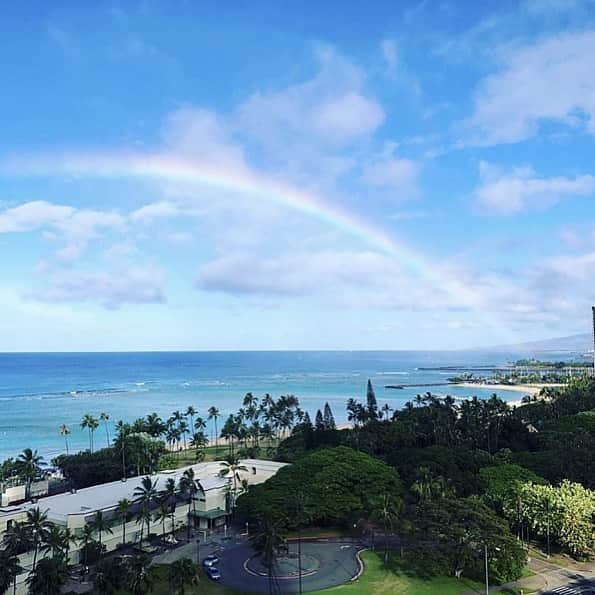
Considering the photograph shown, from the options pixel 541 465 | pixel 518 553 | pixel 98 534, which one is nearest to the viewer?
pixel 518 553

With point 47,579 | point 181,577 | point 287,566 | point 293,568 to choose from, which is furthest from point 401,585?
point 47,579

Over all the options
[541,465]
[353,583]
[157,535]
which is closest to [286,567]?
[353,583]

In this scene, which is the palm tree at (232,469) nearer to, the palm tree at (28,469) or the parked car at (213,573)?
the parked car at (213,573)

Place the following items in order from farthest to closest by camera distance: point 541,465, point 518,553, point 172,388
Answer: point 172,388, point 541,465, point 518,553

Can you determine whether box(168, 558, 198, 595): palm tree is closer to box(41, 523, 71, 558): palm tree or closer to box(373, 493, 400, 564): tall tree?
box(41, 523, 71, 558): palm tree

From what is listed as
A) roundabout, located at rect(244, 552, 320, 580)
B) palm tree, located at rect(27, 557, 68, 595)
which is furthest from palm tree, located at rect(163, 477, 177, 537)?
palm tree, located at rect(27, 557, 68, 595)

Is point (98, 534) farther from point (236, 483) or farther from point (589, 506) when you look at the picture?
point (589, 506)

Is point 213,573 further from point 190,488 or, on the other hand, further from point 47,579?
point 47,579
